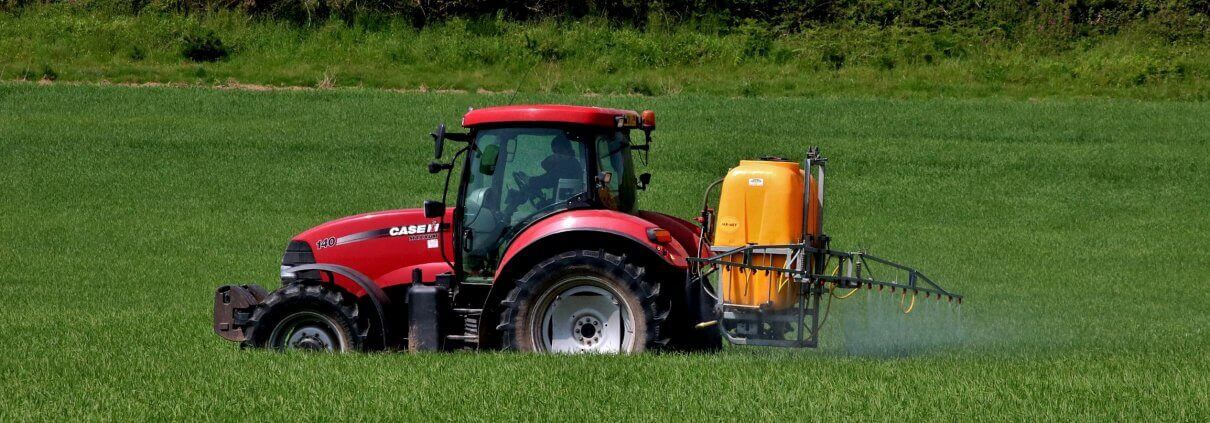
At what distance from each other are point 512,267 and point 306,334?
1.56m

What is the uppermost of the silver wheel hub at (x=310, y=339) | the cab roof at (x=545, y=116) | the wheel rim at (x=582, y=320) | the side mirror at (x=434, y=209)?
the cab roof at (x=545, y=116)

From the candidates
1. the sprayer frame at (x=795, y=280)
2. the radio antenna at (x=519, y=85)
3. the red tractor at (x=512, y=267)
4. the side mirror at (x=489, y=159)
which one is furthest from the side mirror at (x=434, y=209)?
the radio antenna at (x=519, y=85)

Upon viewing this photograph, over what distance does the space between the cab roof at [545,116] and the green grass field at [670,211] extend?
1.63 metres

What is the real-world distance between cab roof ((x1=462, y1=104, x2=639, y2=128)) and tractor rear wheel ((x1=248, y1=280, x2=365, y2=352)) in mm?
1500

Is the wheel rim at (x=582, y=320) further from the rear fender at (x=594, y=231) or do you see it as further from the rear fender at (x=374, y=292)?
the rear fender at (x=374, y=292)

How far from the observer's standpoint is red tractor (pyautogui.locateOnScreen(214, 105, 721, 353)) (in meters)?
8.98

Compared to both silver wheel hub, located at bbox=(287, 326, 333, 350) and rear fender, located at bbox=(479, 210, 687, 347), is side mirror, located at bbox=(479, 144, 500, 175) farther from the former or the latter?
silver wheel hub, located at bbox=(287, 326, 333, 350)

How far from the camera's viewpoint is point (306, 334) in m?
9.52

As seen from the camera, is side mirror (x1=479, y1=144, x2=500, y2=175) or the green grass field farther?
side mirror (x1=479, y1=144, x2=500, y2=175)

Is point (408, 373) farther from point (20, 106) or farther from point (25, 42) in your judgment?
point (25, 42)

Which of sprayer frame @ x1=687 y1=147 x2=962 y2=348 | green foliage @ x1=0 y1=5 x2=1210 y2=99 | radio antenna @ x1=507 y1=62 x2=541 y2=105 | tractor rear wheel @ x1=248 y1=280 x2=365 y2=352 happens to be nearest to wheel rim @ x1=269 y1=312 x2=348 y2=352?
tractor rear wheel @ x1=248 y1=280 x2=365 y2=352

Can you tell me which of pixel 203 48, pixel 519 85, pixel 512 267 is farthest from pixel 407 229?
pixel 203 48

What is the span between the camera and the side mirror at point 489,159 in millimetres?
9461

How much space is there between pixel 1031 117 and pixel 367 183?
42.7 feet
